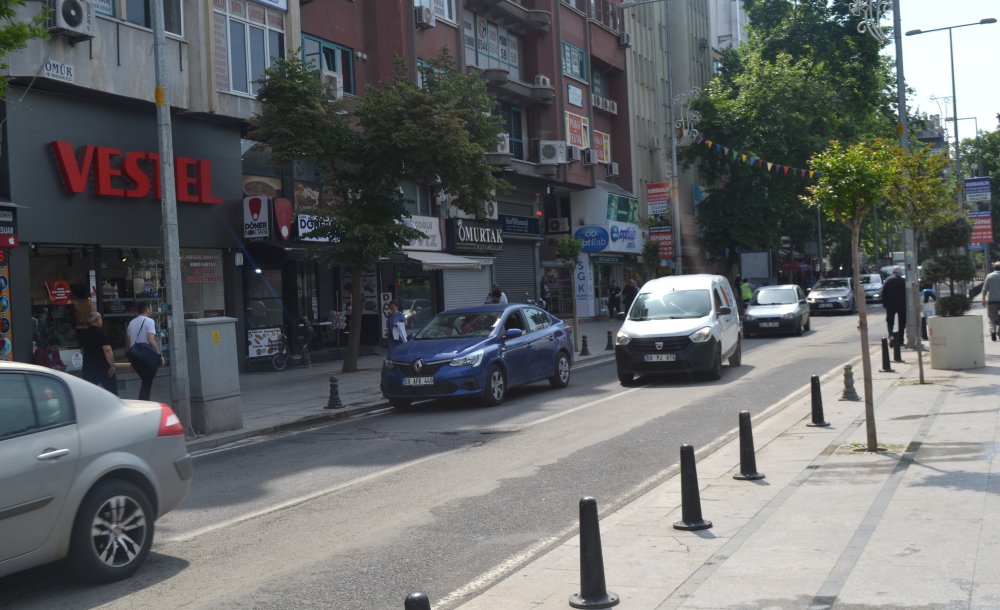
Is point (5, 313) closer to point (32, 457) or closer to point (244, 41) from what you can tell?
point (244, 41)

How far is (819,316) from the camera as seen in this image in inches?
1636

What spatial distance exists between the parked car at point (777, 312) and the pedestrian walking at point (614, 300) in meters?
13.7

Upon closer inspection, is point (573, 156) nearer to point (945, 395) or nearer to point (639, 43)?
point (639, 43)

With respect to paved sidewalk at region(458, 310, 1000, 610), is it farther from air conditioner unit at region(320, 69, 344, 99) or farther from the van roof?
air conditioner unit at region(320, 69, 344, 99)

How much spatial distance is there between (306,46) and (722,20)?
5600cm

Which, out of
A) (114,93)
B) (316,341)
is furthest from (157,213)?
(316,341)

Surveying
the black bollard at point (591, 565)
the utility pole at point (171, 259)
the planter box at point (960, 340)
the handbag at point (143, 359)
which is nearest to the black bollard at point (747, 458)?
the black bollard at point (591, 565)

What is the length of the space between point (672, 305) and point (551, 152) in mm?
19196

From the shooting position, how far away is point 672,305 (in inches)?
730

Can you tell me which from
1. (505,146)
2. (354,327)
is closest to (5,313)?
(354,327)

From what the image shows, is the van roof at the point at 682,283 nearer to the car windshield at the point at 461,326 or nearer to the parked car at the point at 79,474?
the car windshield at the point at 461,326

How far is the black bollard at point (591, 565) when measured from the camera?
5062 mm

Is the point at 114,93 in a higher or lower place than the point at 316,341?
higher

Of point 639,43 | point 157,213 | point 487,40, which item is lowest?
point 157,213
